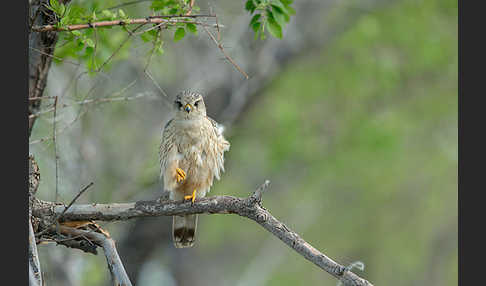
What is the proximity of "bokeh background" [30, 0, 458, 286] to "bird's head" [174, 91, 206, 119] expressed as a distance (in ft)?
5.20

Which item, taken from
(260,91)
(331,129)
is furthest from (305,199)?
(260,91)

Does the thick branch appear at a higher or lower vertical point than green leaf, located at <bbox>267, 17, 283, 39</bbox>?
lower

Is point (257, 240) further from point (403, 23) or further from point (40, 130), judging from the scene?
point (40, 130)

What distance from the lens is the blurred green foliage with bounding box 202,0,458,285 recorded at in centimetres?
1216

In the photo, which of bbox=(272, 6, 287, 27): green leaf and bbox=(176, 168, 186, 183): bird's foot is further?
bbox=(176, 168, 186, 183): bird's foot

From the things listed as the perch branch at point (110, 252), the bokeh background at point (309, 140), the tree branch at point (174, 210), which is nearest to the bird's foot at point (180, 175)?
the tree branch at point (174, 210)

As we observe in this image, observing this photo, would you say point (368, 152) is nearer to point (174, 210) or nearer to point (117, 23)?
point (174, 210)

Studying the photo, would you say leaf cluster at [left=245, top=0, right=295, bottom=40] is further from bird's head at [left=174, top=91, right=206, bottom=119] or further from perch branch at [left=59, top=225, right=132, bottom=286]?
perch branch at [left=59, top=225, right=132, bottom=286]

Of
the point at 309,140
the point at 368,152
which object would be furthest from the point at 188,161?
the point at 368,152

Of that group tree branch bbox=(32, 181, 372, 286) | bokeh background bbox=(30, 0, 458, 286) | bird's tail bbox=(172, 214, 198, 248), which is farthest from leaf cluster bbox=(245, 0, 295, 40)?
bokeh background bbox=(30, 0, 458, 286)

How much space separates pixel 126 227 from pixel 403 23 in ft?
21.8

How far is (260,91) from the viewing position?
34.8 ft

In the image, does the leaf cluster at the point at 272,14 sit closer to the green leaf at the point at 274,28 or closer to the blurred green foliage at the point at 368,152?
the green leaf at the point at 274,28

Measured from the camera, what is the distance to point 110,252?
4039 mm
